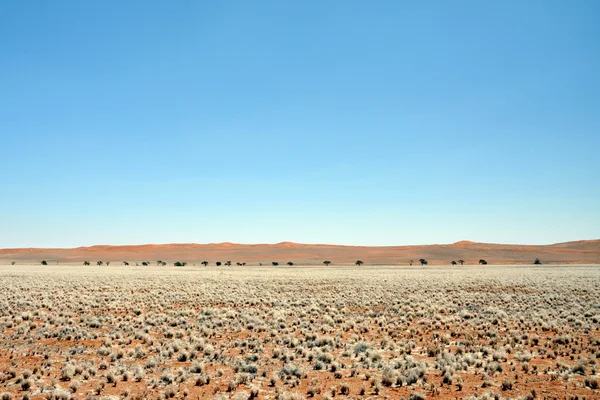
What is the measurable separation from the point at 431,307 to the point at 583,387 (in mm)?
14316

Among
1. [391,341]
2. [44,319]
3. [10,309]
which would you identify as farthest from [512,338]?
[10,309]

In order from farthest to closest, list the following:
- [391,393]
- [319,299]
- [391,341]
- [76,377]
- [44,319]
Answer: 1. [319,299]
2. [44,319]
3. [391,341]
4. [76,377]
5. [391,393]

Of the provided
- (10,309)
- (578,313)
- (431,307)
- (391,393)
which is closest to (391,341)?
(391,393)

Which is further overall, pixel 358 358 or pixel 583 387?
pixel 358 358

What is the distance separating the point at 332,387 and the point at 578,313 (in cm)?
1821

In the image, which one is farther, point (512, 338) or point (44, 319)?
point (44, 319)

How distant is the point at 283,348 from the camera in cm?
1483

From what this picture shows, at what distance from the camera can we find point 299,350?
1438 cm

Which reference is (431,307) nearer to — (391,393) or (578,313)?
(578,313)

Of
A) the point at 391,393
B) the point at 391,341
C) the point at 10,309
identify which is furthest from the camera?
the point at 10,309

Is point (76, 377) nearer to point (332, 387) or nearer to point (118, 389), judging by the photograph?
point (118, 389)

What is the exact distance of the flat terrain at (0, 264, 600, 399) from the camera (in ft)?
34.5

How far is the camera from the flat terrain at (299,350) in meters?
10.5

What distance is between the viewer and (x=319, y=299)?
2922 centimetres
